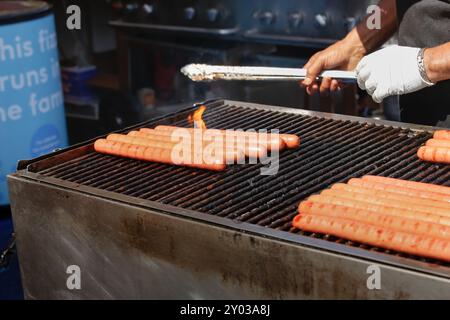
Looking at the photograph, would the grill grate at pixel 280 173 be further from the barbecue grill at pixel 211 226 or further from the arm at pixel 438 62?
the arm at pixel 438 62

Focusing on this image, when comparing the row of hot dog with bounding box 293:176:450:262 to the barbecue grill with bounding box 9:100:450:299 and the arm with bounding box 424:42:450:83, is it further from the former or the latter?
the arm with bounding box 424:42:450:83

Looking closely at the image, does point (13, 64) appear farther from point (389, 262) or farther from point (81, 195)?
point (389, 262)

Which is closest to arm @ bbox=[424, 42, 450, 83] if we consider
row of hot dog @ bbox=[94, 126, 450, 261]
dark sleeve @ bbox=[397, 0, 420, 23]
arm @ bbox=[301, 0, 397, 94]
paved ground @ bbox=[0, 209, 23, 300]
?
row of hot dog @ bbox=[94, 126, 450, 261]

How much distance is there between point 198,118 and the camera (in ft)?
15.8

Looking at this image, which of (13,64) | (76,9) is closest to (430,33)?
(13,64)

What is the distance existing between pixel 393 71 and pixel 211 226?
1.73 metres

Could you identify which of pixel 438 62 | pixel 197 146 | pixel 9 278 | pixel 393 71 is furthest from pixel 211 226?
pixel 9 278

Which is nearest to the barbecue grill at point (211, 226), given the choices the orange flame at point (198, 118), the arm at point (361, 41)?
the orange flame at point (198, 118)

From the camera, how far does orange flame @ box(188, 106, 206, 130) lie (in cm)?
464

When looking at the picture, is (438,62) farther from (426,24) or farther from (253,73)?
(253,73)

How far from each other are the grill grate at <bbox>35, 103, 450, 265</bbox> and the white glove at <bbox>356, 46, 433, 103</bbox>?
34 cm

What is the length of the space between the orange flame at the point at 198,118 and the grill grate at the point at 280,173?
0.10 m

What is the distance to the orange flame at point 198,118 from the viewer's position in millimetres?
4641
